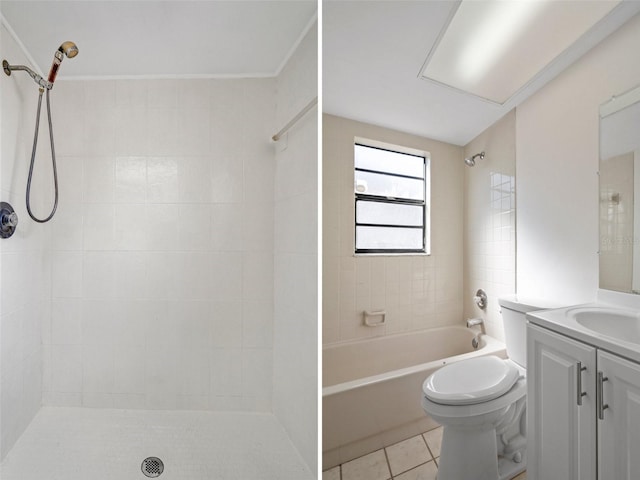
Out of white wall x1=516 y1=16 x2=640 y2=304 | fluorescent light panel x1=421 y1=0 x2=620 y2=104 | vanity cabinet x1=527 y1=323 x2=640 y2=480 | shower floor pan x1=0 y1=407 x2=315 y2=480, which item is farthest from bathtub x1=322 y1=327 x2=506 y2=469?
fluorescent light panel x1=421 y1=0 x2=620 y2=104

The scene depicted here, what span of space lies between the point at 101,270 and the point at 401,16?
127cm

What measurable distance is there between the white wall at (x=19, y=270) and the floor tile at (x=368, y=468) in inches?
46.0

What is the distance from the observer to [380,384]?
0.85m

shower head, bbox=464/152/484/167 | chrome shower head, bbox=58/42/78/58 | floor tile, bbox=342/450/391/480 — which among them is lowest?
floor tile, bbox=342/450/391/480

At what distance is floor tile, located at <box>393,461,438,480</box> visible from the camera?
2.57 ft

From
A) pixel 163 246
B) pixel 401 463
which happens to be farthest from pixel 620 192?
pixel 163 246

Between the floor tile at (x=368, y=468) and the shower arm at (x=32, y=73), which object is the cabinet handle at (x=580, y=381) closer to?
the floor tile at (x=368, y=468)

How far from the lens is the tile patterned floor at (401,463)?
79 cm

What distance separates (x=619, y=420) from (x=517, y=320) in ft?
0.85

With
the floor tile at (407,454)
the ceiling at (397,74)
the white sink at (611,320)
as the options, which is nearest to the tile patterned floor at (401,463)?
the floor tile at (407,454)

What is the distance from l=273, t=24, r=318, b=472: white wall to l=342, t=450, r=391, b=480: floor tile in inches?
6.6

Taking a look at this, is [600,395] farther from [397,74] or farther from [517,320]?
[397,74]

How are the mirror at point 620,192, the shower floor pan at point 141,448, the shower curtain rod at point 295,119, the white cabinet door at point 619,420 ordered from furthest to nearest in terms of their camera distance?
1. the shower floor pan at point 141,448
2. the shower curtain rod at point 295,119
3. the mirror at point 620,192
4. the white cabinet door at point 619,420

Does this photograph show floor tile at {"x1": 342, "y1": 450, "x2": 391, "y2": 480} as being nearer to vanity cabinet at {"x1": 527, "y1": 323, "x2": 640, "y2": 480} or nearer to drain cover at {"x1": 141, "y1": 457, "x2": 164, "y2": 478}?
vanity cabinet at {"x1": 527, "y1": 323, "x2": 640, "y2": 480}
